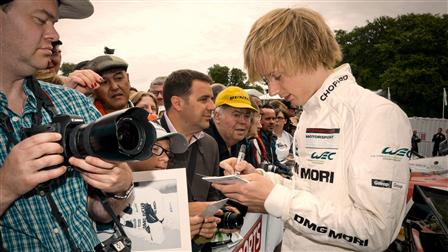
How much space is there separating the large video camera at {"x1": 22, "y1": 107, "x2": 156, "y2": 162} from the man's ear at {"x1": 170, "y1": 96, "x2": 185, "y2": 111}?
2583 millimetres

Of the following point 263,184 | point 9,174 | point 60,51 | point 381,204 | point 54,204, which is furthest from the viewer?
point 60,51

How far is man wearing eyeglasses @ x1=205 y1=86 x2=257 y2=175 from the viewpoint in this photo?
4.98 meters

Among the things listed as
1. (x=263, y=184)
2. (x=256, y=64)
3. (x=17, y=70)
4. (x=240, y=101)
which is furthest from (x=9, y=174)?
(x=240, y=101)

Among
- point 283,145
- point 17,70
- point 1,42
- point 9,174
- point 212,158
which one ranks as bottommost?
point 283,145

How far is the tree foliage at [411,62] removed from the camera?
48.0m

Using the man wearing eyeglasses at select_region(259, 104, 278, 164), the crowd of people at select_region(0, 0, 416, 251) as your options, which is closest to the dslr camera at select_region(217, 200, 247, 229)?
the crowd of people at select_region(0, 0, 416, 251)

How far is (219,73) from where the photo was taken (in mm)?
115688

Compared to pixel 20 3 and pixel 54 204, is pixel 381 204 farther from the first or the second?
pixel 20 3

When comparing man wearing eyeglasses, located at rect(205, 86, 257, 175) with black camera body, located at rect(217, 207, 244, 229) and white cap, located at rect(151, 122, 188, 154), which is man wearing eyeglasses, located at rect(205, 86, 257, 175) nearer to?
black camera body, located at rect(217, 207, 244, 229)

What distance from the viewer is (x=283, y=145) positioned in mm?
8562

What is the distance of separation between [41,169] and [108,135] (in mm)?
271

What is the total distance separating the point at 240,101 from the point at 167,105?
115 cm

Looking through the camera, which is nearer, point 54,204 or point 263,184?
point 54,204

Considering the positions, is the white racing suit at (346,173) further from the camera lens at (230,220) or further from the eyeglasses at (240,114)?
the eyeglasses at (240,114)
